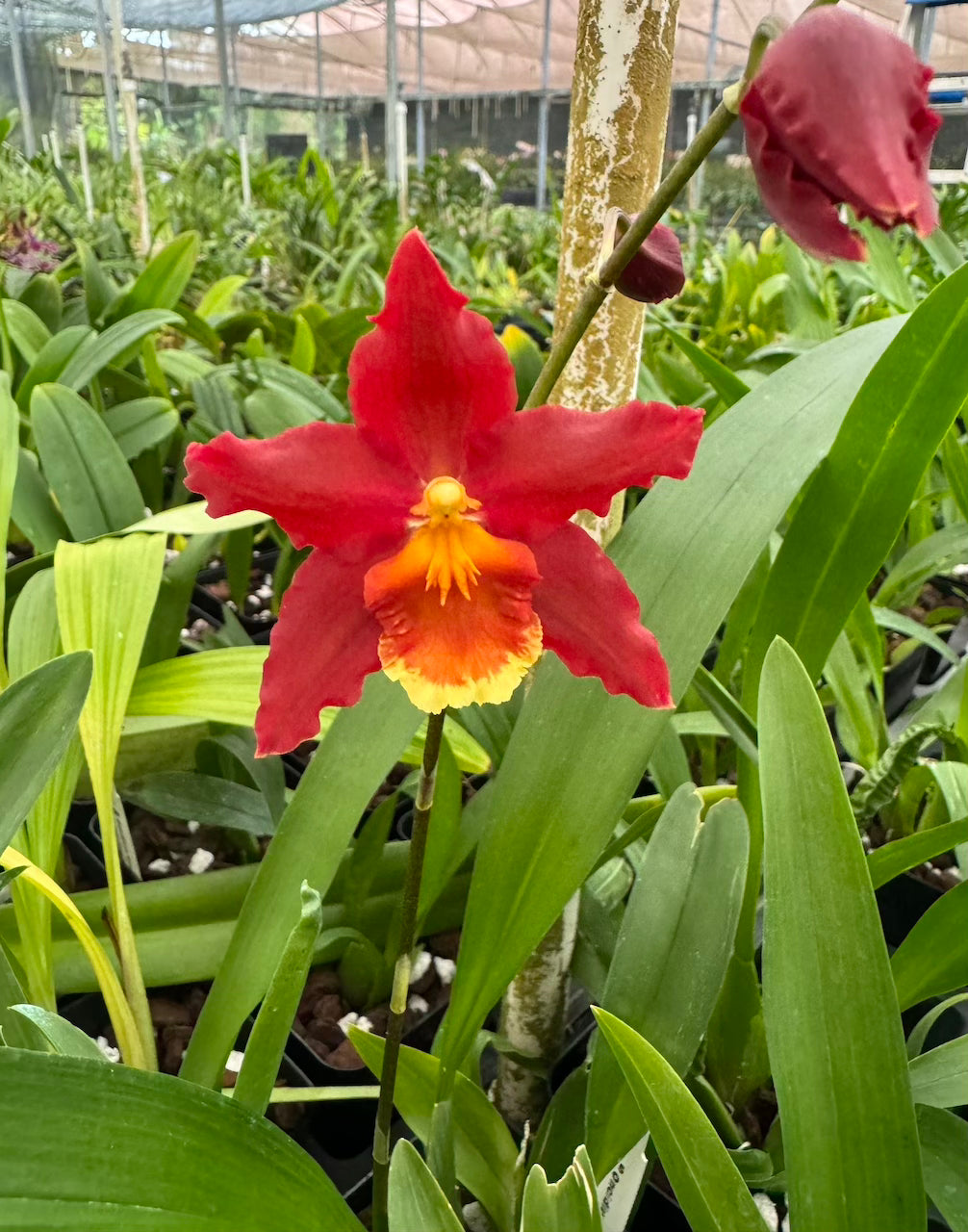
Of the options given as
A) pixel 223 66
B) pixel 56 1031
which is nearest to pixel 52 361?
pixel 56 1031

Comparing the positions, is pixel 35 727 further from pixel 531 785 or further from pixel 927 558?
pixel 927 558

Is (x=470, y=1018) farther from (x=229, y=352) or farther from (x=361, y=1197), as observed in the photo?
(x=229, y=352)

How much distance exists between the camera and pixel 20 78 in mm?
4164

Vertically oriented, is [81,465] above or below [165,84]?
below

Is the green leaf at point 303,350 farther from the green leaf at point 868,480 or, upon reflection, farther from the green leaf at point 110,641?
the green leaf at point 868,480

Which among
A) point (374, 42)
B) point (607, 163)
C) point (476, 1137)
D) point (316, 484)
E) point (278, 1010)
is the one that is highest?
point (374, 42)

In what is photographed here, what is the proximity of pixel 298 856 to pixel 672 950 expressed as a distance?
22 centimetres

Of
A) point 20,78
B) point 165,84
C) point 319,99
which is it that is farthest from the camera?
point 319,99

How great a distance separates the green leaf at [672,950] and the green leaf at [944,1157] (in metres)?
0.14

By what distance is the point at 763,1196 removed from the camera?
65 cm

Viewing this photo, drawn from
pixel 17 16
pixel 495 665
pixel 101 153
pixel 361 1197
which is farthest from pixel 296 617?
pixel 101 153

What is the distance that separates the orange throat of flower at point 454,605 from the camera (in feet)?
1.31

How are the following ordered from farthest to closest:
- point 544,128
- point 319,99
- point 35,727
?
point 319,99 → point 544,128 → point 35,727

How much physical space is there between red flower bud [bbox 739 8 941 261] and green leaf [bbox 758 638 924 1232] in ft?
0.76
